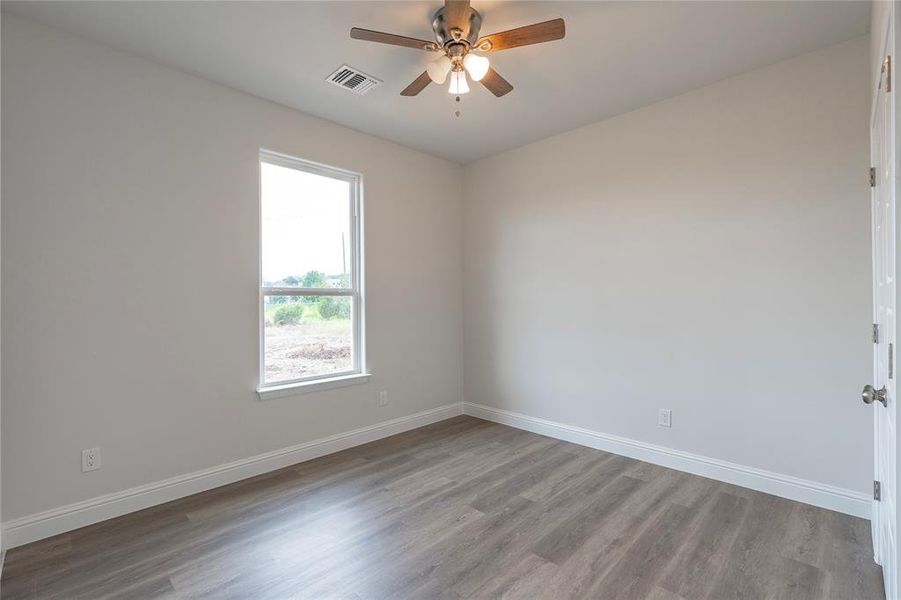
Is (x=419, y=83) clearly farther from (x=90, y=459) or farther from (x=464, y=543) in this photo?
(x=90, y=459)

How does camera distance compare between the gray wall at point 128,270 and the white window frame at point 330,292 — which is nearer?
the gray wall at point 128,270

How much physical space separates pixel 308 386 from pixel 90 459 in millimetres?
1322

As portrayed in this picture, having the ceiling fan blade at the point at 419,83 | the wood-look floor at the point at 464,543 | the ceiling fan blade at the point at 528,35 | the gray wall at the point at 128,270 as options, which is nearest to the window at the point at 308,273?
the gray wall at the point at 128,270

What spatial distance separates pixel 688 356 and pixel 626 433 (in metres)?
0.79

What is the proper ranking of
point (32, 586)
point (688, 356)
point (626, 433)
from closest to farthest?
point (32, 586)
point (688, 356)
point (626, 433)

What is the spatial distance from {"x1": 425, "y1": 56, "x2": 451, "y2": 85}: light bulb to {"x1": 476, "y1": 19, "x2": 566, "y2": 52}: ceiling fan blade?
7.3 inches

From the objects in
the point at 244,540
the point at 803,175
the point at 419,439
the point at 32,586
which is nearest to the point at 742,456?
the point at 803,175

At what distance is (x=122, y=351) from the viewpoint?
8.15ft

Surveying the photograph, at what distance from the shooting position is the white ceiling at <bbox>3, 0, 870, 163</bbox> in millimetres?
2152

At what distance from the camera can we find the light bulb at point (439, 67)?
220 centimetres

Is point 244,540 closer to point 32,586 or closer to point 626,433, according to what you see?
point 32,586

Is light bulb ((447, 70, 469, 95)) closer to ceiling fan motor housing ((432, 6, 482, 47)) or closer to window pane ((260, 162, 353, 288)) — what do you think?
ceiling fan motor housing ((432, 6, 482, 47))

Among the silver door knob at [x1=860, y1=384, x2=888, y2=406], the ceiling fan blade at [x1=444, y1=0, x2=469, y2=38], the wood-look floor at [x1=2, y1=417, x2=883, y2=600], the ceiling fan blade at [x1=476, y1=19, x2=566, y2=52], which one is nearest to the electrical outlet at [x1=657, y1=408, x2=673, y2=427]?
the wood-look floor at [x1=2, y1=417, x2=883, y2=600]

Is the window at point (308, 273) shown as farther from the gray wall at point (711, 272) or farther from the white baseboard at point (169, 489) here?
the gray wall at point (711, 272)
